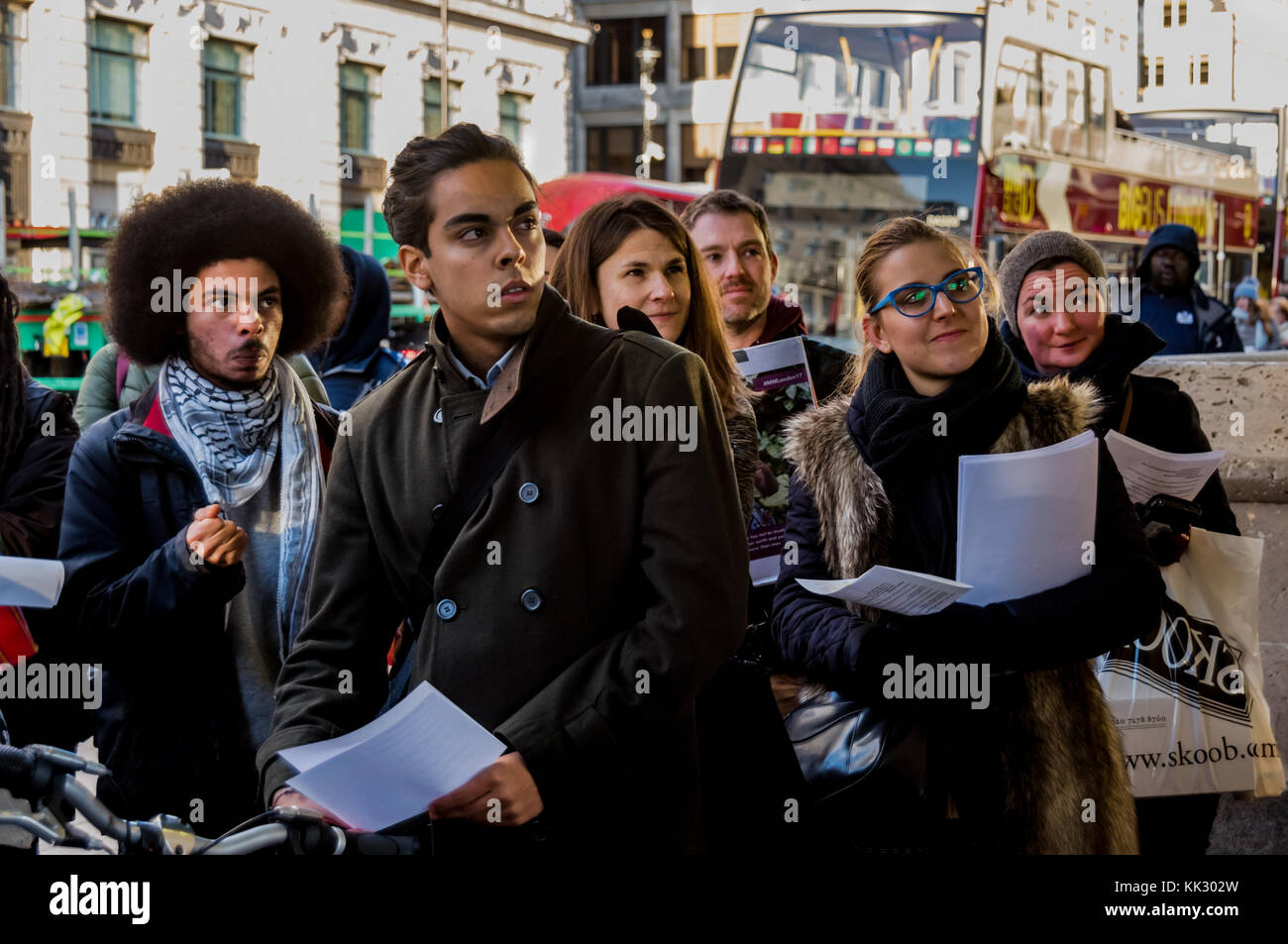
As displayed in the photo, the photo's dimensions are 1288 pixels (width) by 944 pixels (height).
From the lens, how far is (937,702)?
2713 millimetres

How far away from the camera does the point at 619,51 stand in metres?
46.9

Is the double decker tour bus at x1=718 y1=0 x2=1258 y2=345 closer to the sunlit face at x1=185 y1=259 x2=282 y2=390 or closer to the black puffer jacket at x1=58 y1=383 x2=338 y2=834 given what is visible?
the sunlit face at x1=185 y1=259 x2=282 y2=390

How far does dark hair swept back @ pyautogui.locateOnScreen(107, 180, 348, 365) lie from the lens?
3.53 meters

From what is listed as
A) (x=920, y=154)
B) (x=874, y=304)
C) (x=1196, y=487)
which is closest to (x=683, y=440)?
(x=874, y=304)

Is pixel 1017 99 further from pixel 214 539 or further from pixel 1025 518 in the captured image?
pixel 214 539

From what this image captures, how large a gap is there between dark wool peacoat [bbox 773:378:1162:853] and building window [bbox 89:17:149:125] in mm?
26483

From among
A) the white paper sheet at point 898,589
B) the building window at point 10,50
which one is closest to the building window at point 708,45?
the building window at point 10,50

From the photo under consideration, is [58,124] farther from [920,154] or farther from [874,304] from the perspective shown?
[874,304]

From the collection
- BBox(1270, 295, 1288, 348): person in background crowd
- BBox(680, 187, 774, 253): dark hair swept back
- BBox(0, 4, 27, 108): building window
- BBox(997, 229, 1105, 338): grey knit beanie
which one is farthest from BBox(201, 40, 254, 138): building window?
BBox(997, 229, 1105, 338): grey knit beanie

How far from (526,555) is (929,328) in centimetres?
109

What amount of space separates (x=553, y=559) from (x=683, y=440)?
25 cm

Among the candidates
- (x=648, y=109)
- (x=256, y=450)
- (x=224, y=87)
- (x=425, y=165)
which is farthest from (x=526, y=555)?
(x=648, y=109)

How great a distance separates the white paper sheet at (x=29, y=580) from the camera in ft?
7.04

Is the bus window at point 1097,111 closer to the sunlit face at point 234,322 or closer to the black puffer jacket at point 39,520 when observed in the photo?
the sunlit face at point 234,322
